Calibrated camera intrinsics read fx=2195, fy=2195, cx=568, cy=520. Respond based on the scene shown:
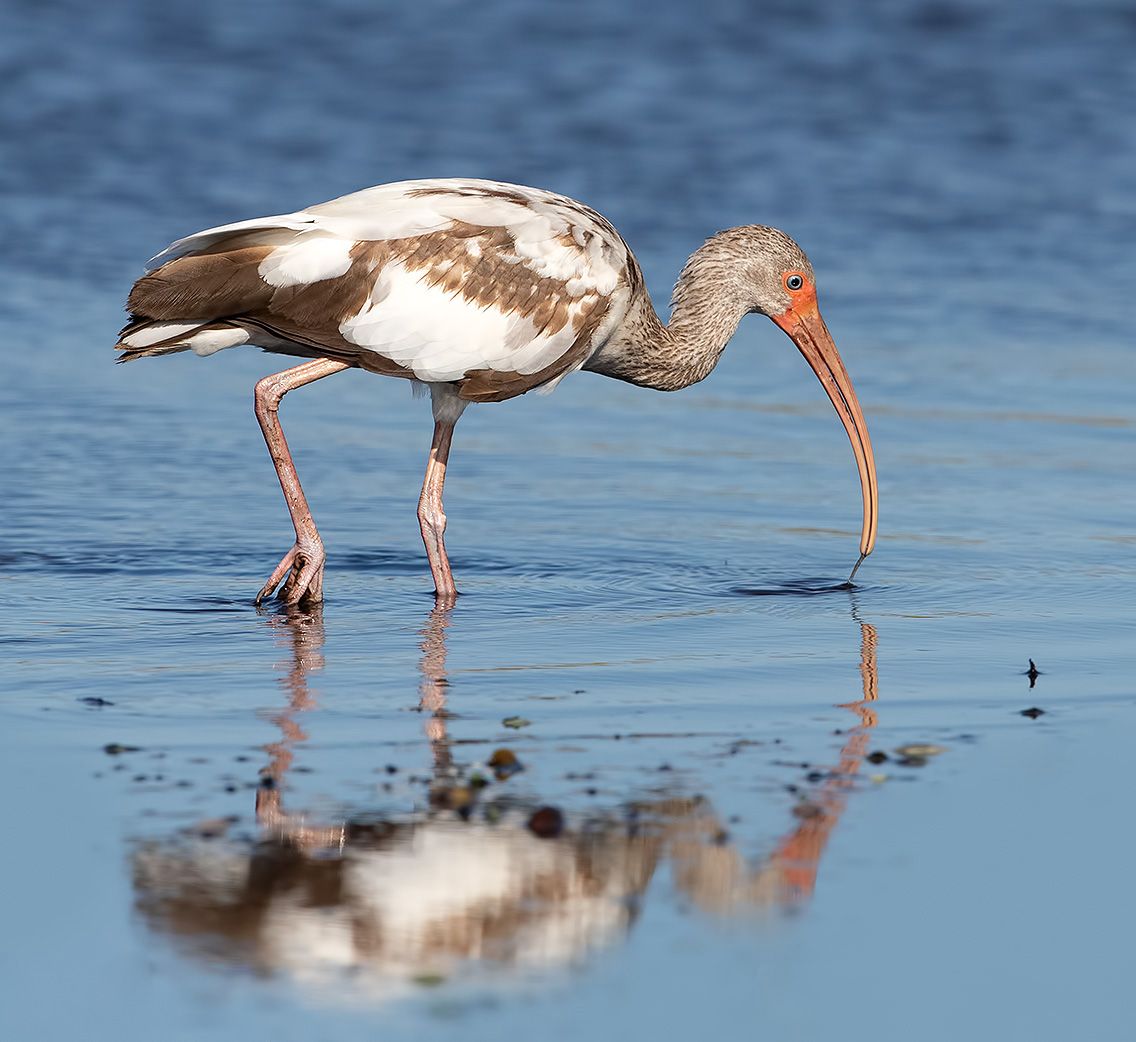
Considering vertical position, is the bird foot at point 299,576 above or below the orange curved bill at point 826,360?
below

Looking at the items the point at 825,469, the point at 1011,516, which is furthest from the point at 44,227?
the point at 1011,516

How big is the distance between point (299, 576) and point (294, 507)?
45 centimetres

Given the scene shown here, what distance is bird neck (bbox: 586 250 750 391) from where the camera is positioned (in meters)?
9.70

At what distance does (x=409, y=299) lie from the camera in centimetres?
863

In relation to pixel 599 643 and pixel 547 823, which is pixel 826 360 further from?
pixel 547 823

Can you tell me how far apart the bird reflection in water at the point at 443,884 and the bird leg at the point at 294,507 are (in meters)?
2.48

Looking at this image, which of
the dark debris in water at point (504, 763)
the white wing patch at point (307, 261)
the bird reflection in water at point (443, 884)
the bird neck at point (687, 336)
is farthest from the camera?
the bird neck at point (687, 336)

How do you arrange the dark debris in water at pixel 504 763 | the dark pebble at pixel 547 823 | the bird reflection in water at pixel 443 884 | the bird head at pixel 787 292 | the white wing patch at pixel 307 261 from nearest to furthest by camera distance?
the bird reflection in water at pixel 443 884, the dark pebble at pixel 547 823, the dark debris in water at pixel 504 763, the white wing patch at pixel 307 261, the bird head at pixel 787 292

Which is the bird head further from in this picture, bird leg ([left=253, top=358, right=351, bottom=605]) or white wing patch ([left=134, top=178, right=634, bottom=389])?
bird leg ([left=253, top=358, right=351, bottom=605])

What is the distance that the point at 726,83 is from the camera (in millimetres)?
21188

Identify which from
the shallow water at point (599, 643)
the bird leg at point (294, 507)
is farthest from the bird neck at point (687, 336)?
the bird leg at point (294, 507)

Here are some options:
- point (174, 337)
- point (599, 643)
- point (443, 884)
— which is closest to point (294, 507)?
point (174, 337)

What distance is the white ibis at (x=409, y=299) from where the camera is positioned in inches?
332

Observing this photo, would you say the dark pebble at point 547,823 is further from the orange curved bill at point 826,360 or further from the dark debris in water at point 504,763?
the orange curved bill at point 826,360
